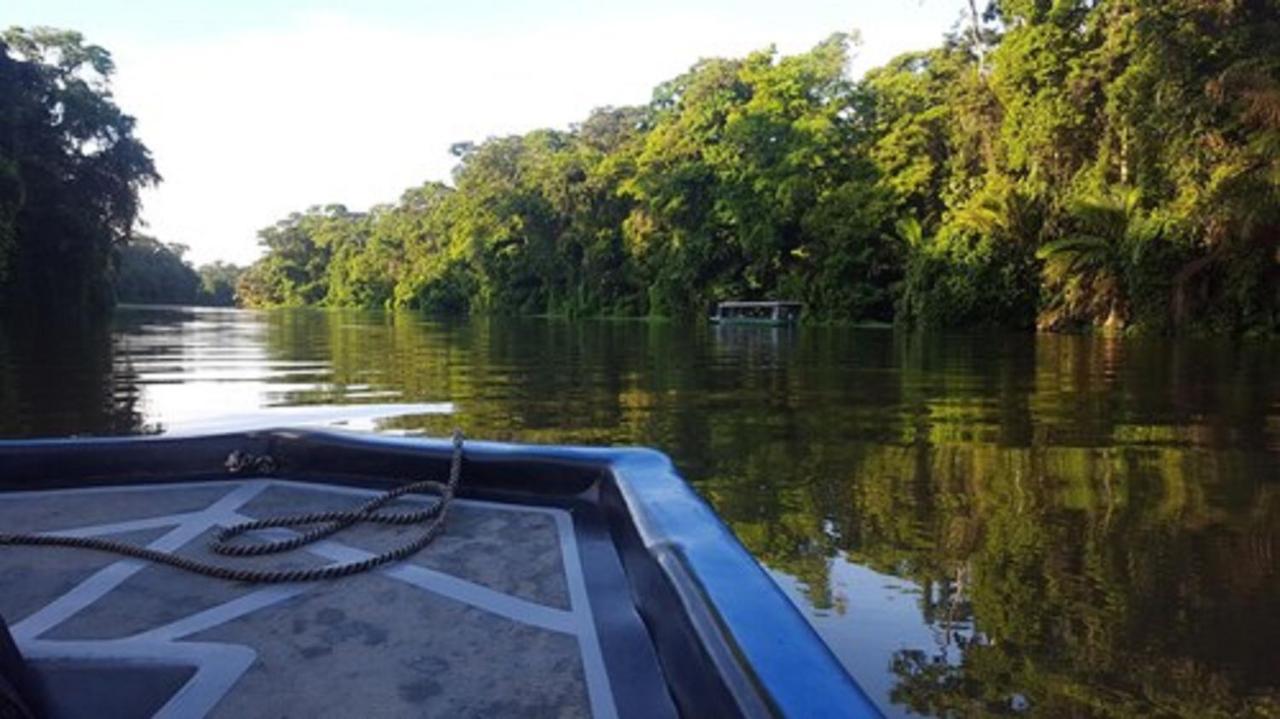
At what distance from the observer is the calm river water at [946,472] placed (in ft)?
9.12

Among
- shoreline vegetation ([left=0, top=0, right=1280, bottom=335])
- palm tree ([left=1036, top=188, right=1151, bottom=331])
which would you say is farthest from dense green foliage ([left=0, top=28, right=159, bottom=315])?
palm tree ([left=1036, top=188, right=1151, bottom=331])

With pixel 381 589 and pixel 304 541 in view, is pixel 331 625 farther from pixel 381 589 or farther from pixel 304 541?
pixel 304 541

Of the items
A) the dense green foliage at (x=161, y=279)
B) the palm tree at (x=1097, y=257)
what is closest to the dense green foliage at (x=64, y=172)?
the palm tree at (x=1097, y=257)

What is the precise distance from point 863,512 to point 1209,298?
66.1 ft

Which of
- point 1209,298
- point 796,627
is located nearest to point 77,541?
point 796,627

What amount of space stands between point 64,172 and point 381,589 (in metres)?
36.3

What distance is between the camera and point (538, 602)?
6.28ft

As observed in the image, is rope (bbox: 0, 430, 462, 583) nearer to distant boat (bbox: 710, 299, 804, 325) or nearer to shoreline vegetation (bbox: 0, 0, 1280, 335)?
shoreline vegetation (bbox: 0, 0, 1280, 335)

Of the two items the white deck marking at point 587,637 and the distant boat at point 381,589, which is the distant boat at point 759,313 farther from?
the white deck marking at point 587,637

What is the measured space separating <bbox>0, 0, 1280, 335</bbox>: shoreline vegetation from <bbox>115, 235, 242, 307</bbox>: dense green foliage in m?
44.5

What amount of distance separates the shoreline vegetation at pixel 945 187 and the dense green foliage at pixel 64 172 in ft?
1.22

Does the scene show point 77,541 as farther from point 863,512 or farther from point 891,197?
point 891,197

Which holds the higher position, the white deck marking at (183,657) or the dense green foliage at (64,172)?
the dense green foliage at (64,172)

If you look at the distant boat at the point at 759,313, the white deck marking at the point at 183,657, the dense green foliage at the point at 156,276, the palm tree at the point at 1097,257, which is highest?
the dense green foliage at the point at 156,276
